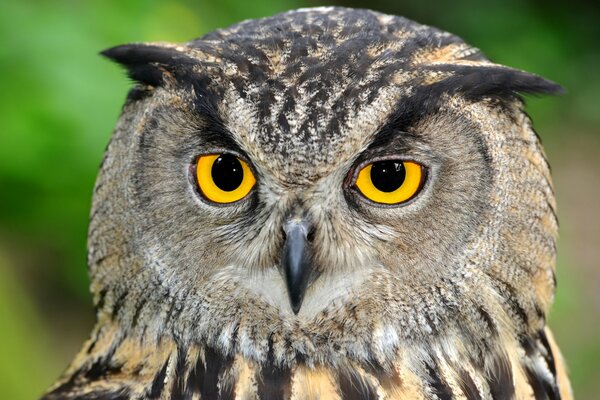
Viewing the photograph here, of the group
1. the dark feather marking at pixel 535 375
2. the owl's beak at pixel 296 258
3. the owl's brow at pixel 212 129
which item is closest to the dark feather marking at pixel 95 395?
the owl's beak at pixel 296 258

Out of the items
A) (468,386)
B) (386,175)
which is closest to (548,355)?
(468,386)

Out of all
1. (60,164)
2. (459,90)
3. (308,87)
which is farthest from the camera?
(60,164)

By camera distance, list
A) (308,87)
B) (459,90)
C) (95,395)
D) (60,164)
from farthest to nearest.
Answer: (60,164)
(95,395)
(459,90)
(308,87)

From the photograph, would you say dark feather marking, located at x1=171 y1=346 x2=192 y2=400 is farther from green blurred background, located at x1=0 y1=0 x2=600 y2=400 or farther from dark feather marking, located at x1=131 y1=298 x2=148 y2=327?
green blurred background, located at x1=0 y1=0 x2=600 y2=400

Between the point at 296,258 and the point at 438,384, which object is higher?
the point at 296,258

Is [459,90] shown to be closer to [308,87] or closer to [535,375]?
[308,87]

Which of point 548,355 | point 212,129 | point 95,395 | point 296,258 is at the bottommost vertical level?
point 95,395
